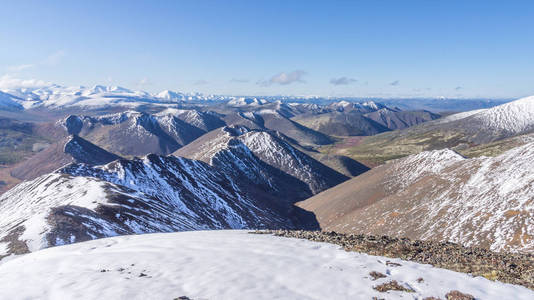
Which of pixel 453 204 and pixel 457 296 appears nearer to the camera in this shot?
pixel 457 296

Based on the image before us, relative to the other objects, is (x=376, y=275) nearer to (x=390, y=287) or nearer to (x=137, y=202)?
(x=390, y=287)

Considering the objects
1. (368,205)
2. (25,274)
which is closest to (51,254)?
(25,274)

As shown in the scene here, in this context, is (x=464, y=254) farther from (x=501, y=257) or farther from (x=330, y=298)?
(x=330, y=298)

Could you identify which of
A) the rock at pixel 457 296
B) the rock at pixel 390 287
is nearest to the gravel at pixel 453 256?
the rock at pixel 457 296

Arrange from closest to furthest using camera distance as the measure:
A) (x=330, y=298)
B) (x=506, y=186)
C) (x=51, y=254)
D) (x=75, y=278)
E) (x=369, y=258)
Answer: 1. (x=330, y=298)
2. (x=75, y=278)
3. (x=369, y=258)
4. (x=51, y=254)
5. (x=506, y=186)

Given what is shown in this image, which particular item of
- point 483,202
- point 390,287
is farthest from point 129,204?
point 483,202

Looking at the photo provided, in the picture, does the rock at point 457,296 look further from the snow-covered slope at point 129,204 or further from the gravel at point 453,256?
the snow-covered slope at point 129,204
